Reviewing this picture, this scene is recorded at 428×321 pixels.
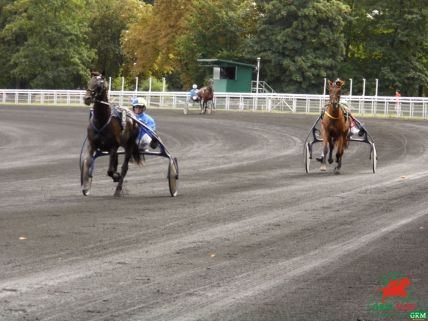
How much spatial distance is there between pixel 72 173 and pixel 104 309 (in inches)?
485

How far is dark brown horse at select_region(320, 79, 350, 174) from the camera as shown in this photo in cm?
1928

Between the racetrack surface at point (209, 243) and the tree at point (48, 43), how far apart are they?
60.2 meters

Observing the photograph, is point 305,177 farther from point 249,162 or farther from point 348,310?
point 348,310

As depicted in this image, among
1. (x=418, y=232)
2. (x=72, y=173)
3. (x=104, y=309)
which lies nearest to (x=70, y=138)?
(x=72, y=173)

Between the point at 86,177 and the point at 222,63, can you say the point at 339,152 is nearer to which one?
the point at 86,177

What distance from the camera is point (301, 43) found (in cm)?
6800

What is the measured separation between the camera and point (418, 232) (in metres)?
10.3

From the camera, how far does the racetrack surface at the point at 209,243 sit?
6582 millimetres

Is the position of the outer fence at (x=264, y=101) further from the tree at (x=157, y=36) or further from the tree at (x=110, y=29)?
the tree at (x=110, y=29)

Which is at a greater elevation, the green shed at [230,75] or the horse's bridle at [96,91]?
the green shed at [230,75]

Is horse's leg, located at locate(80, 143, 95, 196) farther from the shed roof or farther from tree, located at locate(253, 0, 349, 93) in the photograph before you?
tree, located at locate(253, 0, 349, 93)

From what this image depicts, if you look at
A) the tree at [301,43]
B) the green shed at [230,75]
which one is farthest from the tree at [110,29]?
the green shed at [230,75]

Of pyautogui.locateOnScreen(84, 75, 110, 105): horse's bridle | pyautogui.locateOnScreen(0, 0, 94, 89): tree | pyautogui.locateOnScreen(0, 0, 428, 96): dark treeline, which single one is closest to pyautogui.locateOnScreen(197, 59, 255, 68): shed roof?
pyautogui.locateOnScreen(0, 0, 428, 96): dark treeline

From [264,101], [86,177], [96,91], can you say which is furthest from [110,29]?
[96,91]
